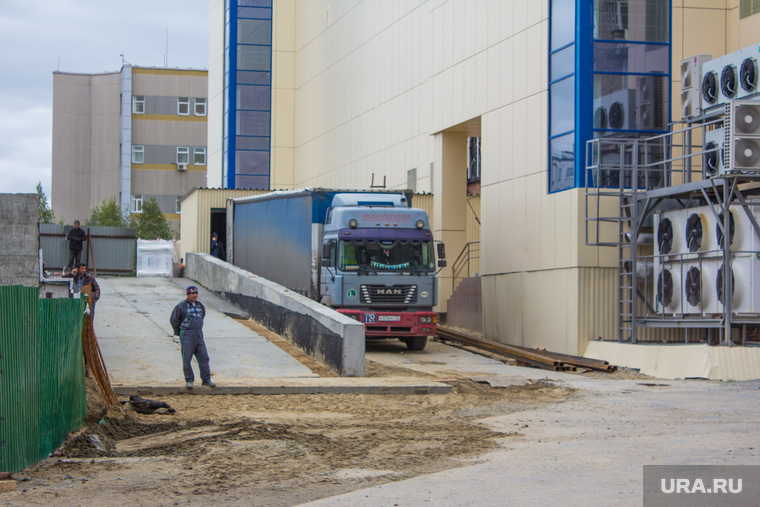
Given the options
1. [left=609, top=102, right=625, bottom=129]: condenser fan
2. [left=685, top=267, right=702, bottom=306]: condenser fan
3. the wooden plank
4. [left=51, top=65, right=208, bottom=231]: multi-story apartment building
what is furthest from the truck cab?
[left=51, top=65, right=208, bottom=231]: multi-story apartment building

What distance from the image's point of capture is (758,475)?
8898 millimetres

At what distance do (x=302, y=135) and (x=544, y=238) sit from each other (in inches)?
1043

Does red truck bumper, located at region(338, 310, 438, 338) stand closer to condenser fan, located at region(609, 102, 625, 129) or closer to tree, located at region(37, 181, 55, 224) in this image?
condenser fan, located at region(609, 102, 625, 129)

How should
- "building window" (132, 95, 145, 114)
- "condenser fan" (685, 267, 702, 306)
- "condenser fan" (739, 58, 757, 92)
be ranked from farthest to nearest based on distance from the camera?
1. "building window" (132, 95, 145, 114)
2. "condenser fan" (685, 267, 702, 306)
3. "condenser fan" (739, 58, 757, 92)

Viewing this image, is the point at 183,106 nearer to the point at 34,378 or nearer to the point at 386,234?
the point at 386,234

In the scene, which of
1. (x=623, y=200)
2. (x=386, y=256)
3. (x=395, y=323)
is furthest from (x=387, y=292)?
(x=623, y=200)

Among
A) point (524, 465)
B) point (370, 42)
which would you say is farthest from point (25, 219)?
point (370, 42)

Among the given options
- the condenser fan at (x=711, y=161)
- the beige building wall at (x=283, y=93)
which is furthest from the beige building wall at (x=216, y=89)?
the condenser fan at (x=711, y=161)

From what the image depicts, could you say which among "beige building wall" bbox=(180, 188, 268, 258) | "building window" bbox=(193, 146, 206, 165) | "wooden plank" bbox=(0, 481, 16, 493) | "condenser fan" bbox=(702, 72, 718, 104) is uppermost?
"building window" bbox=(193, 146, 206, 165)

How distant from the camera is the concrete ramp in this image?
1836 centimetres

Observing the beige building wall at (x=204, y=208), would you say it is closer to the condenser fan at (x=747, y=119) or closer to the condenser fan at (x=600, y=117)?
the condenser fan at (x=600, y=117)

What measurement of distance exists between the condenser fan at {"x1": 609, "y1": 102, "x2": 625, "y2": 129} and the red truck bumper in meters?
6.78

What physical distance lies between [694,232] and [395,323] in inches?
295

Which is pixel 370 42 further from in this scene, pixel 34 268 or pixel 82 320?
pixel 82 320
